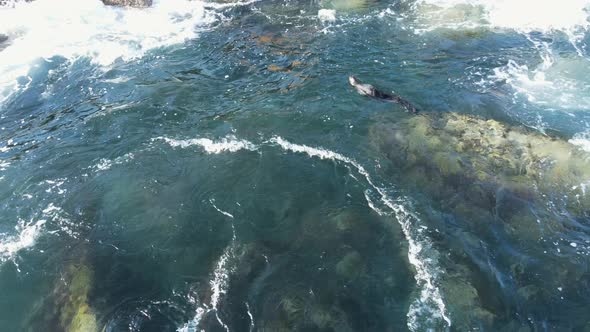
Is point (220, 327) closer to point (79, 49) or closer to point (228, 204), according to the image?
point (228, 204)

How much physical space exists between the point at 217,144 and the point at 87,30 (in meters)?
15.1

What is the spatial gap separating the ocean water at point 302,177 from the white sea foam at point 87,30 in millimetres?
230

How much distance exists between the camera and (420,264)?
12164 millimetres

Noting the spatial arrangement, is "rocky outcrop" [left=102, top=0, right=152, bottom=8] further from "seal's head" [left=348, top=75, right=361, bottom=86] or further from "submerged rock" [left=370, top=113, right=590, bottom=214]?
"submerged rock" [left=370, top=113, right=590, bottom=214]

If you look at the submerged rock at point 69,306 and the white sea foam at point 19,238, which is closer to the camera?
the submerged rock at point 69,306

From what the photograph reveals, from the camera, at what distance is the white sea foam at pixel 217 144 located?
16344 mm

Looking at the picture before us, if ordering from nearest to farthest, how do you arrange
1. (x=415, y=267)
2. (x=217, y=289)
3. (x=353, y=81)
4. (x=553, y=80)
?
(x=217, y=289), (x=415, y=267), (x=353, y=81), (x=553, y=80)

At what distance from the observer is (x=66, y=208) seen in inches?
568

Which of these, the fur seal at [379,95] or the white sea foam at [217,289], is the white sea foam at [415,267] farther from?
the fur seal at [379,95]

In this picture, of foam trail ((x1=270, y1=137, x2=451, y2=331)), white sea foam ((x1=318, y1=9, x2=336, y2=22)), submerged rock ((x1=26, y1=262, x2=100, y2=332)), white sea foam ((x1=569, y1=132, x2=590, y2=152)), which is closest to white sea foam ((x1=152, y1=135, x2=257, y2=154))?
foam trail ((x1=270, y1=137, x2=451, y2=331))

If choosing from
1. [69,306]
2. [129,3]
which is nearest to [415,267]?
[69,306]

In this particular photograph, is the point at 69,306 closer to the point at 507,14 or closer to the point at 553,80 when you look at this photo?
the point at 553,80

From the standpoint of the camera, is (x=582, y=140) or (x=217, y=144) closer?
(x=582, y=140)

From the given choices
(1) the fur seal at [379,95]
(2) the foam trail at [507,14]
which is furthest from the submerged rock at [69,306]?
(2) the foam trail at [507,14]
